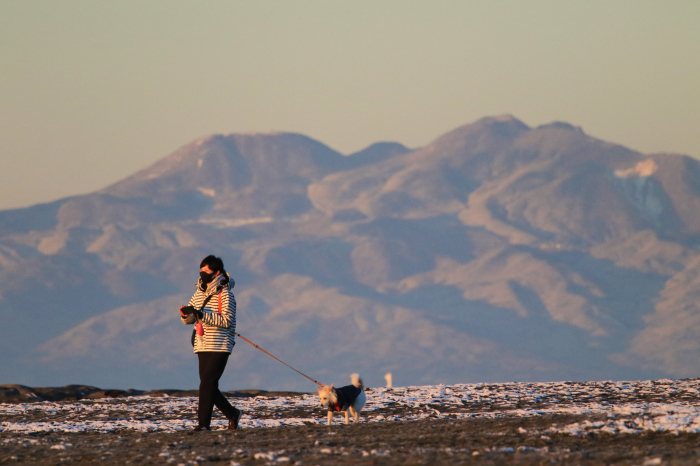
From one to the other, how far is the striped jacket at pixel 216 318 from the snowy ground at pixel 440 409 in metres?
1.46

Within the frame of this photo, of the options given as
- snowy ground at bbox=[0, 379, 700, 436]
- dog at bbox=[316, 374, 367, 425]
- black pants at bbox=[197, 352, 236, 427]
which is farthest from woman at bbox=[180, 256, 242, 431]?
dog at bbox=[316, 374, 367, 425]

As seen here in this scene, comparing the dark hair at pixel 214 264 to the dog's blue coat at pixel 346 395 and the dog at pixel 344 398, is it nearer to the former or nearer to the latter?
the dog at pixel 344 398

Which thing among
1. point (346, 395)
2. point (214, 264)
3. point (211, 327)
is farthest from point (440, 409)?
point (214, 264)

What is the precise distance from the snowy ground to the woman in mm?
1036

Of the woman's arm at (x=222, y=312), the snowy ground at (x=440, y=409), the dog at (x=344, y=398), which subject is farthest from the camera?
the dog at (x=344, y=398)

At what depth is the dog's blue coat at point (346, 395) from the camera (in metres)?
13.6

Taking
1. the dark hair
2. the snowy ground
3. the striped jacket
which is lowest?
the snowy ground

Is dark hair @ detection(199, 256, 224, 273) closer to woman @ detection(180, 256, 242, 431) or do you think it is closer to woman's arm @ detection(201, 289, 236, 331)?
woman @ detection(180, 256, 242, 431)

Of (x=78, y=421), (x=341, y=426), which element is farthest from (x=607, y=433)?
(x=78, y=421)

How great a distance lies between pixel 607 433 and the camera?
1106cm

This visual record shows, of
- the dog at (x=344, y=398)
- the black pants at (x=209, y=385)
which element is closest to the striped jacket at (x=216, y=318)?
the black pants at (x=209, y=385)

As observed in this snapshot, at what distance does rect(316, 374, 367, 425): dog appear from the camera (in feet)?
44.2

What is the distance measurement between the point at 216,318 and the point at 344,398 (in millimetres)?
1989

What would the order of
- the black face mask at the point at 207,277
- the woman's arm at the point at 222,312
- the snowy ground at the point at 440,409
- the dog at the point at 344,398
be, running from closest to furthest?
the snowy ground at the point at 440,409
the woman's arm at the point at 222,312
the black face mask at the point at 207,277
the dog at the point at 344,398
